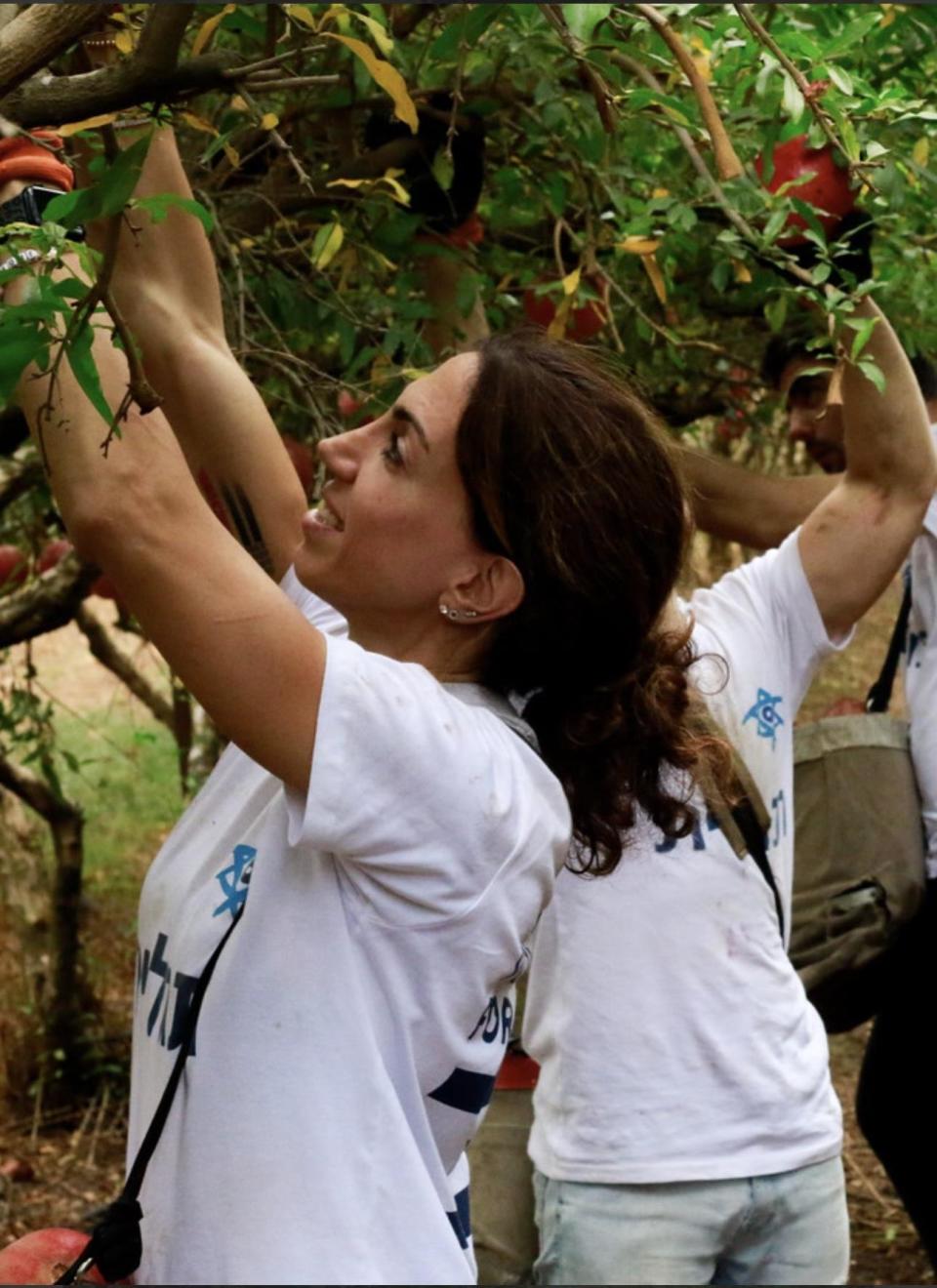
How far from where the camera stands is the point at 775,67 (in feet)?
6.89

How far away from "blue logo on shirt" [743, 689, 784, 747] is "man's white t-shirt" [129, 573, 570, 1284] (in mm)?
947

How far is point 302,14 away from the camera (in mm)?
1960

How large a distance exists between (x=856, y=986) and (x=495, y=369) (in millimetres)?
1648

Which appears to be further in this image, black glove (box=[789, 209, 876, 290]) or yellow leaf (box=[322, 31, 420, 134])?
black glove (box=[789, 209, 876, 290])

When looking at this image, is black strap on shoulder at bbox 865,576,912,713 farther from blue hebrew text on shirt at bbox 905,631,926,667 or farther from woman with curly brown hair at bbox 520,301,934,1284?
woman with curly brown hair at bbox 520,301,934,1284

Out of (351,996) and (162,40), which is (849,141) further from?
(351,996)

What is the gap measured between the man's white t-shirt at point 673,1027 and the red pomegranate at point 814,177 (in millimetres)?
622

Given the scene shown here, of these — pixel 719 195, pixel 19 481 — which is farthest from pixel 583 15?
pixel 19 481

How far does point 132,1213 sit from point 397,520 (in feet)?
1.98

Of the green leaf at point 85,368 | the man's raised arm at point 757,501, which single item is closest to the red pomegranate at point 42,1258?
the green leaf at point 85,368

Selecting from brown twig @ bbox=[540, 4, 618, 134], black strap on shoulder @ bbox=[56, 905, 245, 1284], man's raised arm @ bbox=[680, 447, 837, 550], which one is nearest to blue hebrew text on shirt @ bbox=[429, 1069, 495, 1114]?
black strap on shoulder @ bbox=[56, 905, 245, 1284]

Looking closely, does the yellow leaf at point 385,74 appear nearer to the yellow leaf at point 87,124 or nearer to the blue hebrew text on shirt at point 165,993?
the yellow leaf at point 87,124

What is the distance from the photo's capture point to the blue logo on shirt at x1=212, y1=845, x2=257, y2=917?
56.7 inches

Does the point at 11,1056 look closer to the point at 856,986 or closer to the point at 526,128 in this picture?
the point at 856,986
